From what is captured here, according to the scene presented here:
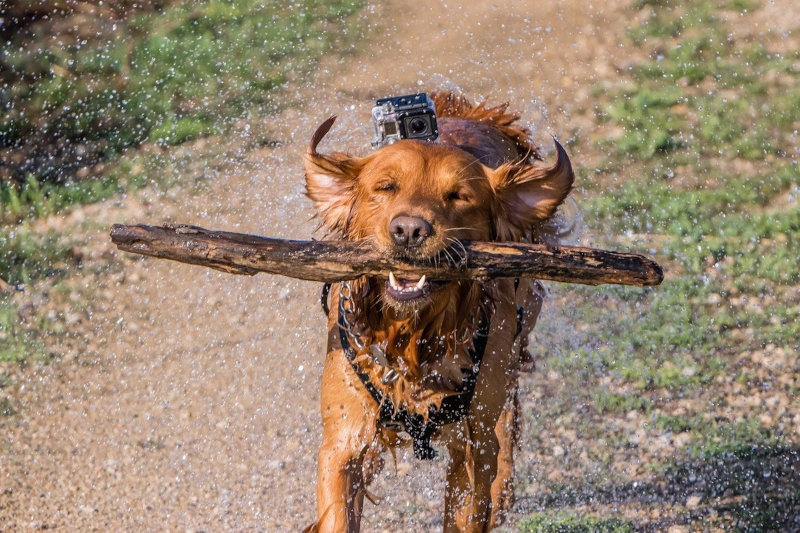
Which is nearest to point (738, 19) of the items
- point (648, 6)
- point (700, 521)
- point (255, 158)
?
point (648, 6)

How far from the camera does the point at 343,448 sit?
410 centimetres

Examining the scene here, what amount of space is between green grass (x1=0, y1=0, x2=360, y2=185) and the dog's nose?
17.2ft

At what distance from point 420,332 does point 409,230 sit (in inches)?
24.4

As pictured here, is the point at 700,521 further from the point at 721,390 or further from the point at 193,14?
the point at 193,14

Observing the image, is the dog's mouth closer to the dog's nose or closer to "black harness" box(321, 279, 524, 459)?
the dog's nose

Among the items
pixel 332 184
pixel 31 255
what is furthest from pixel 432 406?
pixel 31 255

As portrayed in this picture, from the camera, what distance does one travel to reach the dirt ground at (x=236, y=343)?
5.43 m

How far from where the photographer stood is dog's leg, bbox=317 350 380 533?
13.0 ft

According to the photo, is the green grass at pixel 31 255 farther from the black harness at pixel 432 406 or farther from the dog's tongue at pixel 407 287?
the dog's tongue at pixel 407 287

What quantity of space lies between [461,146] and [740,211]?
3629 mm

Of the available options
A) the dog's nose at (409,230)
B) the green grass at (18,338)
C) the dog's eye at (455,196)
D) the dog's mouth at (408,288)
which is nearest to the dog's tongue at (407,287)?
the dog's mouth at (408,288)

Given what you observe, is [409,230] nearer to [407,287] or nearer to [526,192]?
[407,287]

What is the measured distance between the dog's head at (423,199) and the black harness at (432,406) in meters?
0.29

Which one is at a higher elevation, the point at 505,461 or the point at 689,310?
the point at 505,461
